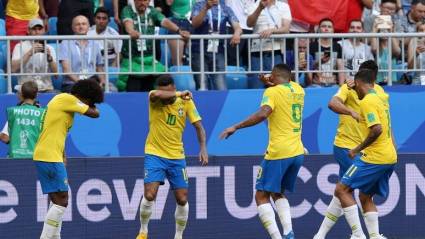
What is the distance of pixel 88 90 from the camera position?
49.4 feet

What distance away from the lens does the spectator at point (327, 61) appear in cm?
1891

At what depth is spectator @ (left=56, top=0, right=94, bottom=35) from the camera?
19.2 meters

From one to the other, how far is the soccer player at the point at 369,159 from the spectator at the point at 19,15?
5.85 meters

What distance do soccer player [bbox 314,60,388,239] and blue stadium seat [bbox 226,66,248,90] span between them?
2.74 metres

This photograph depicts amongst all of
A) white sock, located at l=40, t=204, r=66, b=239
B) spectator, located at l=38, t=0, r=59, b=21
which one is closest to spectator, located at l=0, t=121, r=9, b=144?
white sock, located at l=40, t=204, r=66, b=239

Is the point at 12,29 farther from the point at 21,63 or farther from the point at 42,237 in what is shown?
the point at 42,237

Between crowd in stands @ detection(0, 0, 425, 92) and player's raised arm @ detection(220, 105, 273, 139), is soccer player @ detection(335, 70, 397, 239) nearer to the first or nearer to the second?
player's raised arm @ detection(220, 105, 273, 139)

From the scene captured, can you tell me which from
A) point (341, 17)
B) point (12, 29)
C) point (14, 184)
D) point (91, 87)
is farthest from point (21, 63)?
point (341, 17)

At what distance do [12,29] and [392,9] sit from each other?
5.86 meters

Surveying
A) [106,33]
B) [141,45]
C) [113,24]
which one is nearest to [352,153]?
[141,45]

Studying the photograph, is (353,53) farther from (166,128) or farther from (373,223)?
(373,223)

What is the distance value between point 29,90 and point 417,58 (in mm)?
5777

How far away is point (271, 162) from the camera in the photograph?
15492mm

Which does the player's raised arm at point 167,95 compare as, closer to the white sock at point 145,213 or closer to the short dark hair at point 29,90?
the white sock at point 145,213
